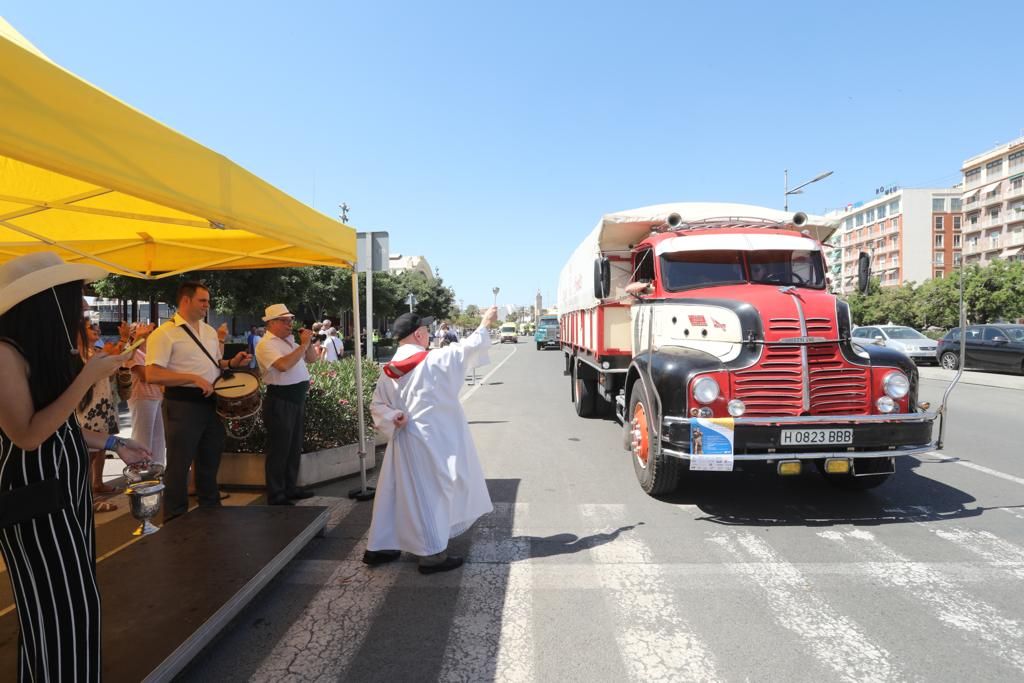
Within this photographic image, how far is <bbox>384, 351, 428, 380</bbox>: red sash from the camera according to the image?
3.91m

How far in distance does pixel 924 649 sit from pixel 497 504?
3.38m

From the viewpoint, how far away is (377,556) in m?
4.10

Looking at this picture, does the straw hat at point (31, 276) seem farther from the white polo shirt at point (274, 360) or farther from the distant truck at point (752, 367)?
the distant truck at point (752, 367)

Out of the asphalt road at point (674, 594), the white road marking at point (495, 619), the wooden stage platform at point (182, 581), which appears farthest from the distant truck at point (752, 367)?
the wooden stage platform at point (182, 581)

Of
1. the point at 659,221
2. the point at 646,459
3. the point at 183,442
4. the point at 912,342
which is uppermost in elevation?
the point at 659,221

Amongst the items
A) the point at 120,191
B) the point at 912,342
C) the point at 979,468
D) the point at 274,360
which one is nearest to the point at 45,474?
the point at 120,191

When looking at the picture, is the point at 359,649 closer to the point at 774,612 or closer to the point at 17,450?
the point at 17,450

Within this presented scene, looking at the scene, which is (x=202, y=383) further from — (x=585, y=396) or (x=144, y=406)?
(x=585, y=396)

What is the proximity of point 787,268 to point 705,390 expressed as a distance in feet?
7.36

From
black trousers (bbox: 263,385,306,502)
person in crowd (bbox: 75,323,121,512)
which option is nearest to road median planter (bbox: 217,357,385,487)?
black trousers (bbox: 263,385,306,502)

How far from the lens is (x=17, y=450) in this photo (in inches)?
77.5

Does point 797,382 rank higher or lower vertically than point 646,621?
higher

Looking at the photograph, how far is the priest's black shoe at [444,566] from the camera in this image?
13.0 feet

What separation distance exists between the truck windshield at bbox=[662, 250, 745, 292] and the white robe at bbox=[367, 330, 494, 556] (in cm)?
279
